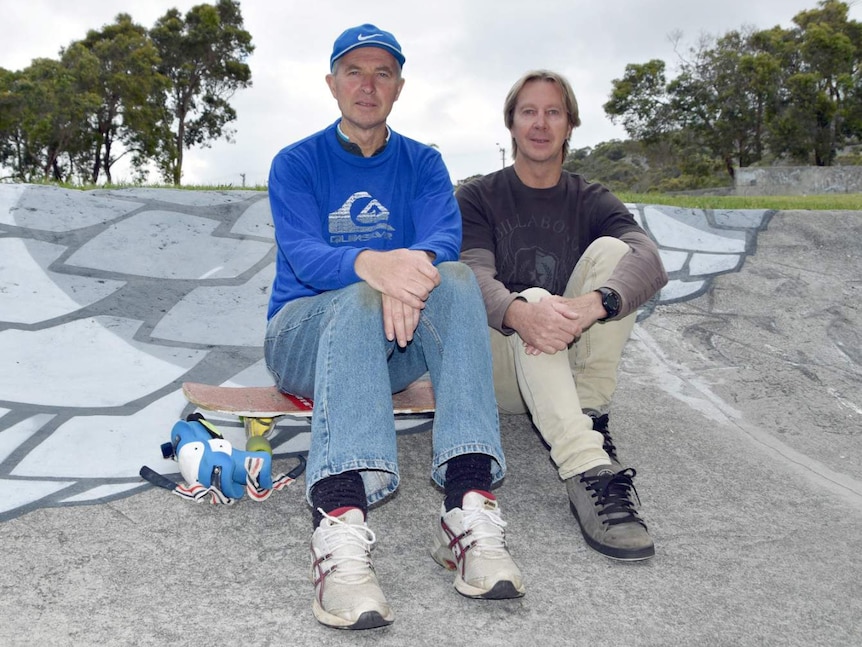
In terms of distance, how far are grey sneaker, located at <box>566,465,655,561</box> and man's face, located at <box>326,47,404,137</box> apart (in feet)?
4.97

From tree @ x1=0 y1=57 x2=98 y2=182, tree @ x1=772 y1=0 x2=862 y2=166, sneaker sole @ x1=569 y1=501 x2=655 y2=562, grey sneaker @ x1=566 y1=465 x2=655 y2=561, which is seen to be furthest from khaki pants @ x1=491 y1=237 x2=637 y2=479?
tree @ x1=772 y1=0 x2=862 y2=166

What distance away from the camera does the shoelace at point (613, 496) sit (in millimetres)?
2436

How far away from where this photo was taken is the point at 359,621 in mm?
1875

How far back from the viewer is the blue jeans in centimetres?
212

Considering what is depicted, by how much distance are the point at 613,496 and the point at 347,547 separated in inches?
→ 37.2

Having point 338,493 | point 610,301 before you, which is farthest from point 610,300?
point 338,493

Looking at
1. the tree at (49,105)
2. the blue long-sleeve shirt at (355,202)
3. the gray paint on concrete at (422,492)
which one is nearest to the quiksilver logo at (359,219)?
the blue long-sleeve shirt at (355,202)

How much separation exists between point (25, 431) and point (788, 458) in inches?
141

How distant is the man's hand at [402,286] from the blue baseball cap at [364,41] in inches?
34.0

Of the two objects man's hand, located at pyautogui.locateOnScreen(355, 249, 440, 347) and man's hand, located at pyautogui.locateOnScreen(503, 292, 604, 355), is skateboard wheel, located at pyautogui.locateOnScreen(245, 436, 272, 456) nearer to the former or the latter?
man's hand, located at pyautogui.locateOnScreen(355, 249, 440, 347)

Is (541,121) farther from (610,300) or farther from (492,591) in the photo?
(492,591)

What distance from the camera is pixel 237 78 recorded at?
28.2 m

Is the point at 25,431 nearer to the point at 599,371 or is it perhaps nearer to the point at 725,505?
the point at 599,371

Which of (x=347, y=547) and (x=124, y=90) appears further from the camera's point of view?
(x=124, y=90)
